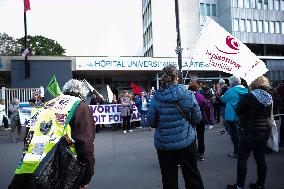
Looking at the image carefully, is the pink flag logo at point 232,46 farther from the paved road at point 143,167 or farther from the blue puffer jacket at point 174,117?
the blue puffer jacket at point 174,117

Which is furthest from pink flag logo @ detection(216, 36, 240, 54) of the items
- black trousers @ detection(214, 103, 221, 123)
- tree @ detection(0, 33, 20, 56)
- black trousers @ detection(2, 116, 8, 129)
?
tree @ detection(0, 33, 20, 56)

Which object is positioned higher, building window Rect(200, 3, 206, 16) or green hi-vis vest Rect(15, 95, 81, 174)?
building window Rect(200, 3, 206, 16)

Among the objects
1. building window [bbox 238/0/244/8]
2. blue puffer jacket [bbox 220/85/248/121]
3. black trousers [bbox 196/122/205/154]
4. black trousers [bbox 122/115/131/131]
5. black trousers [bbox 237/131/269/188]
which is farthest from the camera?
building window [bbox 238/0/244/8]

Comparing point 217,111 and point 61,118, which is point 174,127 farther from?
point 217,111

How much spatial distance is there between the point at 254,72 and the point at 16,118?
379 inches

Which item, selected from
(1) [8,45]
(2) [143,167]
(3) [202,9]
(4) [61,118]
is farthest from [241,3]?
(4) [61,118]

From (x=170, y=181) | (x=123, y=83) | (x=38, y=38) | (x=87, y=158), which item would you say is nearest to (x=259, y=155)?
(x=170, y=181)

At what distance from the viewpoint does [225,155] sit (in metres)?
8.23

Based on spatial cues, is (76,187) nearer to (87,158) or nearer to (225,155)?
(87,158)

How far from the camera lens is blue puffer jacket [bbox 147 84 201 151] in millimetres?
3979

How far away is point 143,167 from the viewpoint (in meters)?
7.41

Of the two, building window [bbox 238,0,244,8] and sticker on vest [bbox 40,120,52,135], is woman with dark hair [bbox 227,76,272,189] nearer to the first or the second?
sticker on vest [bbox 40,120,52,135]

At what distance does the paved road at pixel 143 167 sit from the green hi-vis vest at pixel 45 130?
3012 mm

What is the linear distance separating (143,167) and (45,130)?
15.1 feet
